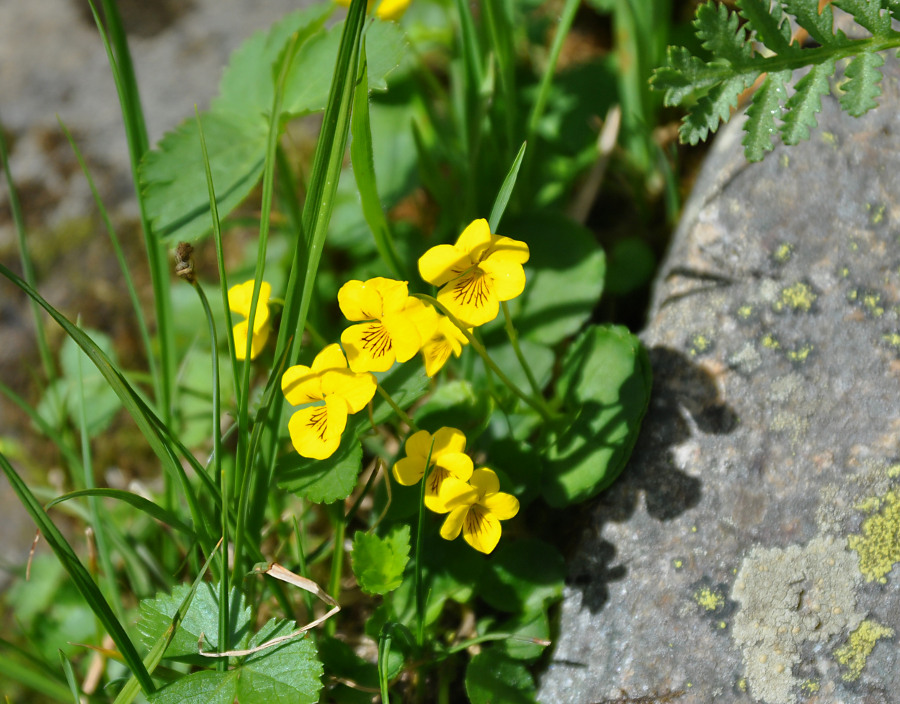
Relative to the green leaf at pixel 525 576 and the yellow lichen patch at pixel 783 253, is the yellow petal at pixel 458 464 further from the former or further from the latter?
the yellow lichen patch at pixel 783 253

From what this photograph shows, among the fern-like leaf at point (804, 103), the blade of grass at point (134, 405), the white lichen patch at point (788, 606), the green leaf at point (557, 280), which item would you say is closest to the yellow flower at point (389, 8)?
the green leaf at point (557, 280)

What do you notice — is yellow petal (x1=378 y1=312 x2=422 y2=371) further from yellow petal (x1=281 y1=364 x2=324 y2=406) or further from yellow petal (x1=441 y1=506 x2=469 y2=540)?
yellow petal (x1=441 y1=506 x2=469 y2=540)

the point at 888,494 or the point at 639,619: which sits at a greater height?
the point at 888,494

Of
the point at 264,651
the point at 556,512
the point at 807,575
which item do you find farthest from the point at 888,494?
the point at 264,651

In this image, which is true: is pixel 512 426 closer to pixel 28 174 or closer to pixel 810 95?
pixel 810 95

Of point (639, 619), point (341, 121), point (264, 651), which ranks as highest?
point (341, 121)

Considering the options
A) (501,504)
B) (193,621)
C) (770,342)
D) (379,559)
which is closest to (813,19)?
(770,342)
